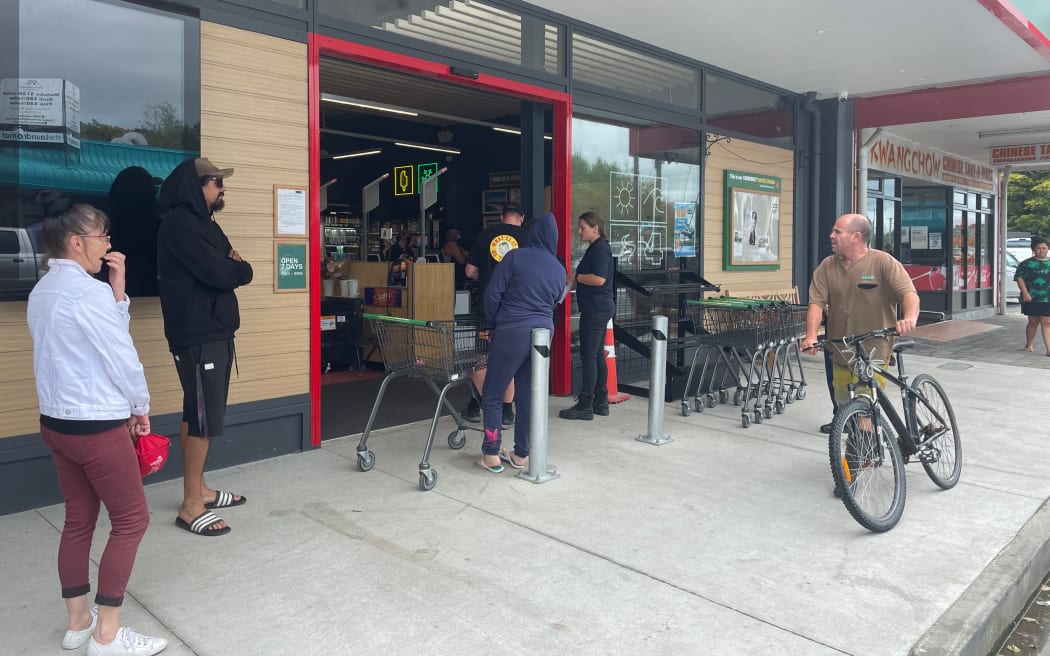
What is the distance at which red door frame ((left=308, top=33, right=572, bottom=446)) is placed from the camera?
5.51m

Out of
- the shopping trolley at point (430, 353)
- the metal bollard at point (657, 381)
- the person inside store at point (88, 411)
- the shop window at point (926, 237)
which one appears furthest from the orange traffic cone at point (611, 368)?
the shop window at point (926, 237)

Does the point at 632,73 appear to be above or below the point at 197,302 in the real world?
above

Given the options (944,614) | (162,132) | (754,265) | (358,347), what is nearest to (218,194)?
(162,132)

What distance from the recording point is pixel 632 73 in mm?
8281

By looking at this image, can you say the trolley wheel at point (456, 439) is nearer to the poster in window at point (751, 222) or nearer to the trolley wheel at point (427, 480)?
the trolley wheel at point (427, 480)

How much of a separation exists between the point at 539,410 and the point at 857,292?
2046 millimetres

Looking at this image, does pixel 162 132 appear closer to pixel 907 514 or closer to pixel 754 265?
pixel 907 514

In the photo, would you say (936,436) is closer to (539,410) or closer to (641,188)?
(539,410)

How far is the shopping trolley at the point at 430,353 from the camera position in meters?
4.98

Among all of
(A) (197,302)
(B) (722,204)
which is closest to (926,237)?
(B) (722,204)

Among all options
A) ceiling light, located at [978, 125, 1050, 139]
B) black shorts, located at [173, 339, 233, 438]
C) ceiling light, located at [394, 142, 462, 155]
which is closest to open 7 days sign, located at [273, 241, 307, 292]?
black shorts, located at [173, 339, 233, 438]

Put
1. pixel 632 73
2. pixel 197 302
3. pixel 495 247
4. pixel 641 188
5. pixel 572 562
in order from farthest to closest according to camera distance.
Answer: pixel 641 188 → pixel 632 73 → pixel 495 247 → pixel 197 302 → pixel 572 562

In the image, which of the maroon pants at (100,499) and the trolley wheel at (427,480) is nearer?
the maroon pants at (100,499)

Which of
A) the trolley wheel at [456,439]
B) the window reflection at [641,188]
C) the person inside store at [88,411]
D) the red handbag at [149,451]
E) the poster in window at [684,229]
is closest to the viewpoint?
the person inside store at [88,411]
